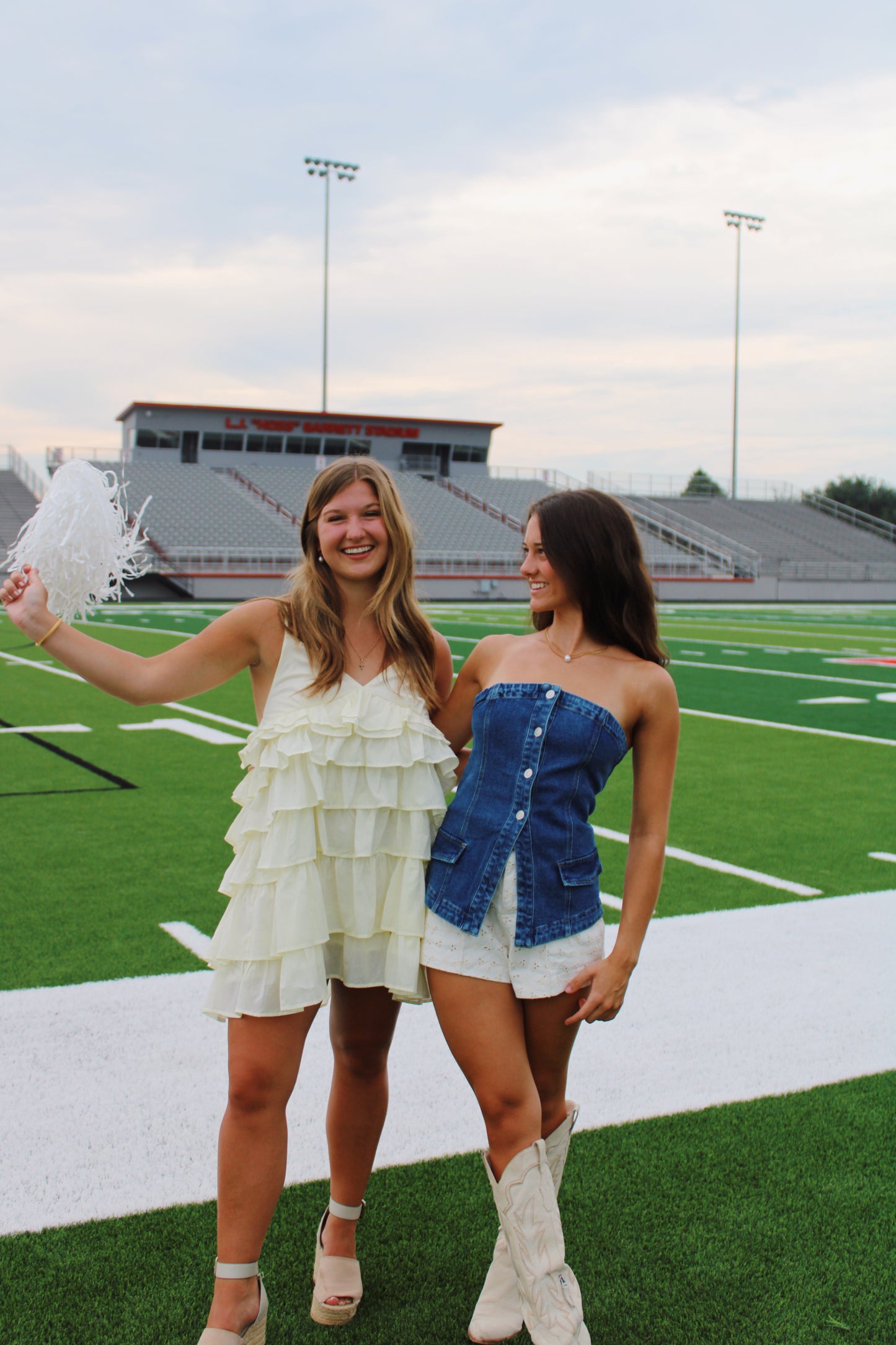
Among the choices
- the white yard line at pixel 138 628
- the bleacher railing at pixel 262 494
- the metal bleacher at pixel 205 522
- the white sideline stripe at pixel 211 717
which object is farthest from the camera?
the bleacher railing at pixel 262 494

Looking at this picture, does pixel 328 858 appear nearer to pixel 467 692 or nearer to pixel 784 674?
pixel 467 692

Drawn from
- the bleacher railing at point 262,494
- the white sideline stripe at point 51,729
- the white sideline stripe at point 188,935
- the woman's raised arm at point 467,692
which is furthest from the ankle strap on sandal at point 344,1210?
the bleacher railing at point 262,494

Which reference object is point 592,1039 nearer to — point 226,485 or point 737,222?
point 226,485

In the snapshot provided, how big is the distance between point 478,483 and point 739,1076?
45.6 m

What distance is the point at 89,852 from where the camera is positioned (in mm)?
5281

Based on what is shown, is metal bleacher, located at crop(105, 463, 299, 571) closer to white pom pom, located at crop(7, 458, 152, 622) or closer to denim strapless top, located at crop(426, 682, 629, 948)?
white pom pom, located at crop(7, 458, 152, 622)

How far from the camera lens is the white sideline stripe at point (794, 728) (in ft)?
29.4

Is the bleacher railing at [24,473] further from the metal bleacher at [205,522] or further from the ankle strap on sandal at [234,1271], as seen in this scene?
the ankle strap on sandal at [234,1271]

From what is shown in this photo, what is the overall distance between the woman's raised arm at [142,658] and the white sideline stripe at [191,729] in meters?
6.44

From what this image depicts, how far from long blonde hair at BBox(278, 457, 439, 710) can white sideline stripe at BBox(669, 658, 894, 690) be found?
11151 millimetres

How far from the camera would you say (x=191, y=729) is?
30.6ft

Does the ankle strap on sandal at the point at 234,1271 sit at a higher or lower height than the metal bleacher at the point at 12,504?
lower

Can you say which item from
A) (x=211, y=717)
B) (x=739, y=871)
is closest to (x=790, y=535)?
(x=211, y=717)

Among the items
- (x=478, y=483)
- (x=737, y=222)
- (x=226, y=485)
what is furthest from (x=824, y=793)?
(x=737, y=222)
